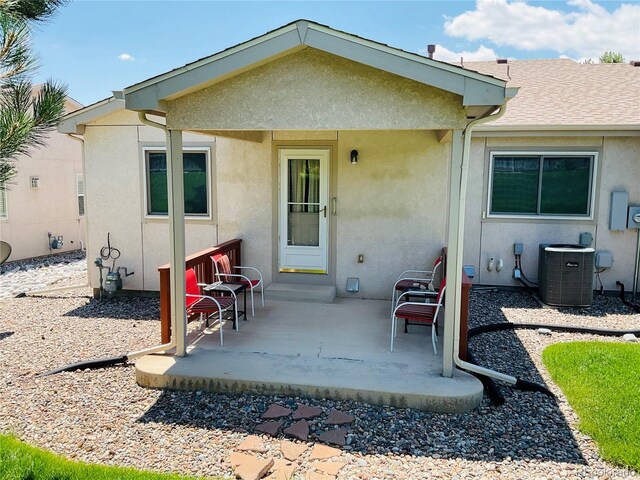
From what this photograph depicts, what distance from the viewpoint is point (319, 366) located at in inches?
201

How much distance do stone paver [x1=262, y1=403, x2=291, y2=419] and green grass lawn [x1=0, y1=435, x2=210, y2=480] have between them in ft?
3.29

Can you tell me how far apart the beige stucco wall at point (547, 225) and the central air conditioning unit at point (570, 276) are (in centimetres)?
78

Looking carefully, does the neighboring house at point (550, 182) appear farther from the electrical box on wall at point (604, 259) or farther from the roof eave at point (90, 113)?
the roof eave at point (90, 113)

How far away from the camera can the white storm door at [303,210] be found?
812cm

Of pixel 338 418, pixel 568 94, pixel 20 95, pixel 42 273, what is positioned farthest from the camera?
pixel 42 273

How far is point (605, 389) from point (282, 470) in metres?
3.43

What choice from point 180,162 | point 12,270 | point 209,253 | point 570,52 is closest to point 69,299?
point 209,253

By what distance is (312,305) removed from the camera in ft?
24.7

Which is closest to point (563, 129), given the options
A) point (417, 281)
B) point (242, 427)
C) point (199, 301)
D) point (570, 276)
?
point (570, 276)

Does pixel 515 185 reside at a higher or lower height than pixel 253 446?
higher

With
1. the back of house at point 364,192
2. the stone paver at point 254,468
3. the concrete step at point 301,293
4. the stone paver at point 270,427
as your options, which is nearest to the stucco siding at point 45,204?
the back of house at point 364,192

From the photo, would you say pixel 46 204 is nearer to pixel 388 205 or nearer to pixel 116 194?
pixel 116 194

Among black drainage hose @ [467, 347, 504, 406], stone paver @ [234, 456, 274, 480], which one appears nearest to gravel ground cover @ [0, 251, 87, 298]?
stone paver @ [234, 456, 274, 480]

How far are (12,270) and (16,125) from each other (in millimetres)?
10864
